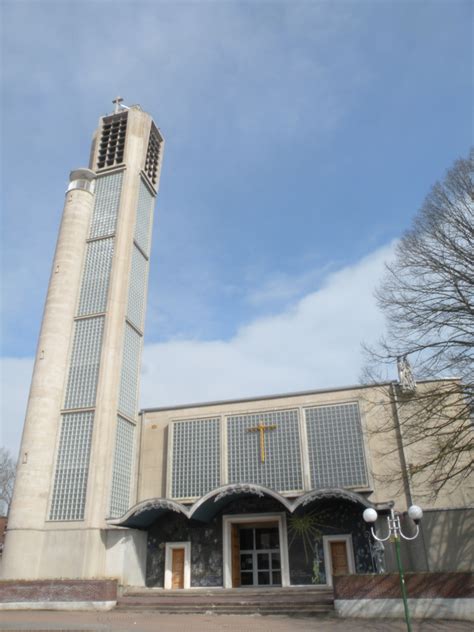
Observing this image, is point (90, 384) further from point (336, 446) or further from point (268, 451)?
point (336, 446)

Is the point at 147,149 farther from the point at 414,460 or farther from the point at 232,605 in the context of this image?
the point at 232,605

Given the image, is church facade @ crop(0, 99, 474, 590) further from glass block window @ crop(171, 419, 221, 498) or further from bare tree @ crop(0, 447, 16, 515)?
bare tree @ crop(0, 447, 16, 515)

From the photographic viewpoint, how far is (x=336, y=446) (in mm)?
23219

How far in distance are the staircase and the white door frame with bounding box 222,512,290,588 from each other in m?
1.53

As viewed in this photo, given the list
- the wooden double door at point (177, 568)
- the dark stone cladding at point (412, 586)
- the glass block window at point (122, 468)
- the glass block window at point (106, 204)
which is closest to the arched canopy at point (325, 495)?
the dark stone cladding at point (412, 586)

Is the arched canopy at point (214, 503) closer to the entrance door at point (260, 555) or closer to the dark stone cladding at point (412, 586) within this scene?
the entrance door at point (260, 555)

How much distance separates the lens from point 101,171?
3148 centimetres

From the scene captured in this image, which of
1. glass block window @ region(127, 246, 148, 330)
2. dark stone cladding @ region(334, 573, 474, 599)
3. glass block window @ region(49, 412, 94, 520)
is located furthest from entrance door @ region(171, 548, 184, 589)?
glass block window @ region(127, 246, 148, 330)

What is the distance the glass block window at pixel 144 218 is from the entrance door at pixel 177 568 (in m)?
16.5

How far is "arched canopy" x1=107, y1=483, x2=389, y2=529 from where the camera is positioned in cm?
2014

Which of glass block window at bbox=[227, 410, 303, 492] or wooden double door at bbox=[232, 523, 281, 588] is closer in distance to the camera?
wooden double door at bbox=[232, 523, 281, 588]

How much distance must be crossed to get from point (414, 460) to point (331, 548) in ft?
17.0

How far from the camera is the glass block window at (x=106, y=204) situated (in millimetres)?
29203

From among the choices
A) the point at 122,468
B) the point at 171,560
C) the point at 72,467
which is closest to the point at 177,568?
the point at 171,560
